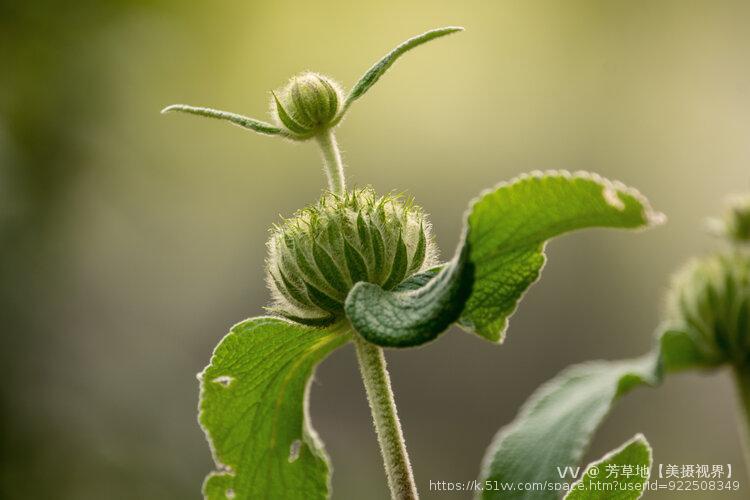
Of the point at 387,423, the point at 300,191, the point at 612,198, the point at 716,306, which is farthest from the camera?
the point at 300,191

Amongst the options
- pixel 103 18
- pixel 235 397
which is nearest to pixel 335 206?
pixel 235 397

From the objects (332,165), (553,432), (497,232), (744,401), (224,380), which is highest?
(332,165)

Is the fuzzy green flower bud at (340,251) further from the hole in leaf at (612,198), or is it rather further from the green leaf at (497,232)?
the hole in leaf at (612,198)

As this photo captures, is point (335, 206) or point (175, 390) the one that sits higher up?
point (335, 206)

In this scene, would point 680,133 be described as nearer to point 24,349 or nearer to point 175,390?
point 175,390

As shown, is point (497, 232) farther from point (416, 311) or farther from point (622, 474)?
point (622, 474)

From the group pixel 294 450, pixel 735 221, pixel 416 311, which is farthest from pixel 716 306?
pixel 416 311
